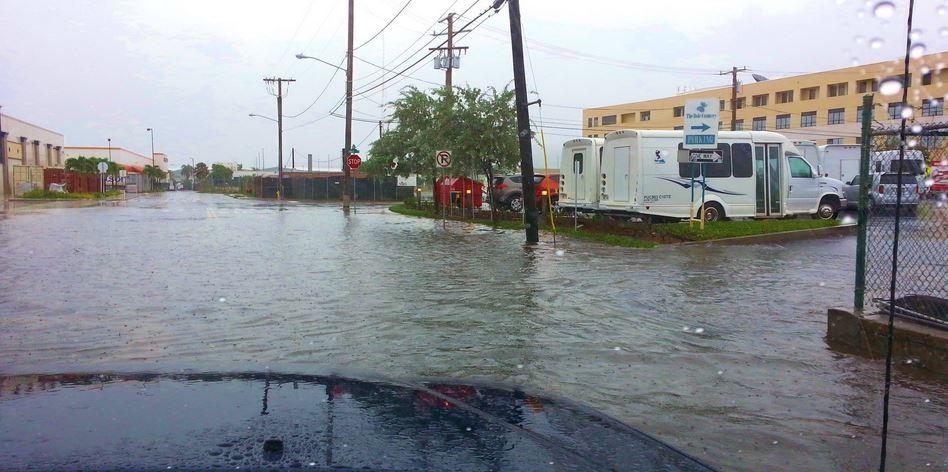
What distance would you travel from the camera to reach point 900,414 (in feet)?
16.7

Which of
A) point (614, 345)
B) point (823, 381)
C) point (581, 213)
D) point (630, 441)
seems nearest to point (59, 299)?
point (614, 345)

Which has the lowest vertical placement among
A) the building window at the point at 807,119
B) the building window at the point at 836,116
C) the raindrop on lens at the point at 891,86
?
the raindrop on lens at the point at 891,86

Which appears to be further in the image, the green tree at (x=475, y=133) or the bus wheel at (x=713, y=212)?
the green tree at (x=475, y=133)

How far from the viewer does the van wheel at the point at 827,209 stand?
2108 cm

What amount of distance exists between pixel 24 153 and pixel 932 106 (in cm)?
7150

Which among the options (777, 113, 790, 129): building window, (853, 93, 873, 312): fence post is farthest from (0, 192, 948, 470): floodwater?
(777, 113, 790, 129): building window

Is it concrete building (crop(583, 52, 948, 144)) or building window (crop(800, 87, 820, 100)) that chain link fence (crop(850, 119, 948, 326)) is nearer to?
concrete building (crop(583, 52, 948, 144))

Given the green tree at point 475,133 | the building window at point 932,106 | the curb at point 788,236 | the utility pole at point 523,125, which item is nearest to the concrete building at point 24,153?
the green tree at point 475,133

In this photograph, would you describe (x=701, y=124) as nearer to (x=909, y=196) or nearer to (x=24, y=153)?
(x=909, y=196)

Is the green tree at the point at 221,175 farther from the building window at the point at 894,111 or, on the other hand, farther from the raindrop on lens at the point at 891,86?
the raindrop on lens at the point at 891,86

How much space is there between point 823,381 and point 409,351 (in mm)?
3502

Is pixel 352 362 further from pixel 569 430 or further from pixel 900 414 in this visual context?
pixel 900 414

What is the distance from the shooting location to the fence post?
6238 millimetres

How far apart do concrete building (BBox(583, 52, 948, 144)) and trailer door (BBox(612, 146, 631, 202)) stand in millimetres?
2698
